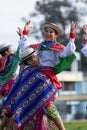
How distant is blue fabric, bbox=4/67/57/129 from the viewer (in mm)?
8781

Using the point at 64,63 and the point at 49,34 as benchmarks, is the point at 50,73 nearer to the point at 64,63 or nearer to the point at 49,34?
the point at 64,63

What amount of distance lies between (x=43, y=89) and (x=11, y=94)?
618mm

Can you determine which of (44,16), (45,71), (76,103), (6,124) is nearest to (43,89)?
(45,71)

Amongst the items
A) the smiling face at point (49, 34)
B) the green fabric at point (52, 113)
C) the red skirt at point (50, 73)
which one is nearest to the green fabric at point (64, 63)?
the red skirt at point (50, 73)

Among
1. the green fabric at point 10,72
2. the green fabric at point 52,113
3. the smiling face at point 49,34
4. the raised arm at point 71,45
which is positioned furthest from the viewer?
the green fabric at point 10,72

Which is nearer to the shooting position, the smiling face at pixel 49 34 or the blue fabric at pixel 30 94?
the blue fabric at pixel 30 94

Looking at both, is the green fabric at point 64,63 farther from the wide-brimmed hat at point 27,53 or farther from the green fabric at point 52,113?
the green fabric at point 52,113

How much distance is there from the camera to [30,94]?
8828 millimetres

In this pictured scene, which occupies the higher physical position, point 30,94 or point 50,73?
point 50,73

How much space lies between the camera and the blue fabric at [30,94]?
28.8ft

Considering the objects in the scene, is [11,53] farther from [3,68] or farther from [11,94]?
[11,94]

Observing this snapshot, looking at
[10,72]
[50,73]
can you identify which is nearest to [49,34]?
[50,73]

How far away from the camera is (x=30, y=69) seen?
8805 mm

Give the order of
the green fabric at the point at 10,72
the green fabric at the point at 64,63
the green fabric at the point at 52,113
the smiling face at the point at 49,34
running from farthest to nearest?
the green fabric at the point at 10,72
the smiling face at the point at 49,34
the green fabric at the point at 52,113
the green fabric at the point at 64,63
